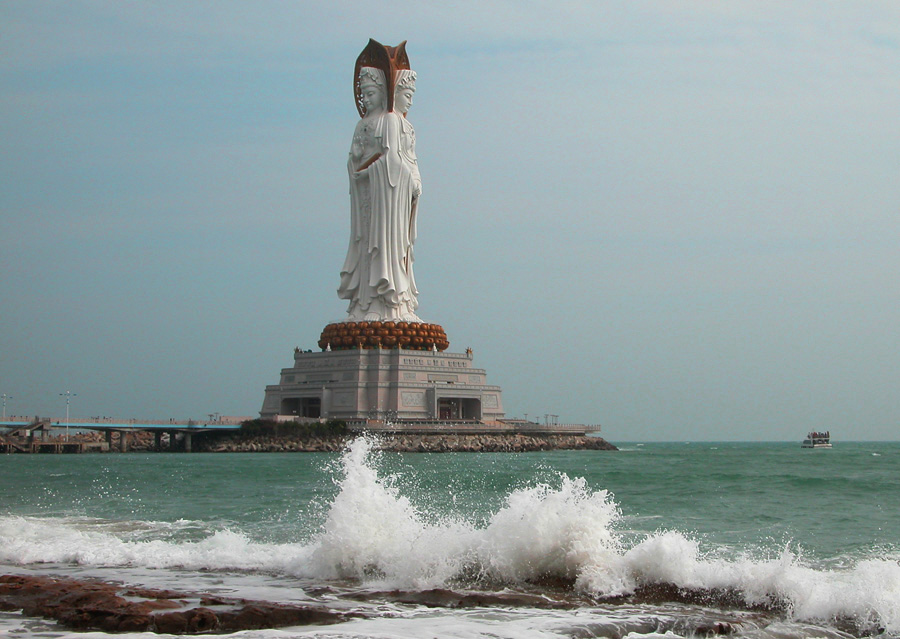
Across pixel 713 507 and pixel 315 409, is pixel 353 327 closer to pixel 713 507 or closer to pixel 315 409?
pixel 315 409

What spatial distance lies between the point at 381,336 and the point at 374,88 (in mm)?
14887

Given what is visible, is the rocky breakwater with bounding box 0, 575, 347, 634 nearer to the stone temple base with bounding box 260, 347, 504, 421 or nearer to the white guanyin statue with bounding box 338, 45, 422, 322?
the stone temple base with bounding box 260, 347, 504, 421

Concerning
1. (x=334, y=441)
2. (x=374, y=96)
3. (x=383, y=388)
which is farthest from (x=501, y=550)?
(x=374, y=96)

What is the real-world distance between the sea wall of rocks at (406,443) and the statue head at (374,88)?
66.8 feet

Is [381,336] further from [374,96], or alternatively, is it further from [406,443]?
[374,96]

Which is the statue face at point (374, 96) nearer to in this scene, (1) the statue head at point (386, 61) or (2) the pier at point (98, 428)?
(1) the statue head at point (386, 61)

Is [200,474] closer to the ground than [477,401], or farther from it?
closer to the ground

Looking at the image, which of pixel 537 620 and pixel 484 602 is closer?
pixel 537 620

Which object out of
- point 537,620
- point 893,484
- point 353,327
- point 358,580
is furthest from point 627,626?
point 353,327

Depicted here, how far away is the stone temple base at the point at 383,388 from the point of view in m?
64.1

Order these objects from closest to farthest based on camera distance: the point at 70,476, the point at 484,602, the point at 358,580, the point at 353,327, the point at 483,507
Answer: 1. the point at 484,602
2. the point at 358,580
3. the point at 483,507
4. the point at 70,476
5. the point at 353,327

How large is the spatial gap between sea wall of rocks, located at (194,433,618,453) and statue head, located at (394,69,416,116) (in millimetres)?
20280

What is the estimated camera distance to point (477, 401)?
6894 cm

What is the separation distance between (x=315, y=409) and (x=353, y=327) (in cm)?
607
